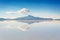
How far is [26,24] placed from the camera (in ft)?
4.98

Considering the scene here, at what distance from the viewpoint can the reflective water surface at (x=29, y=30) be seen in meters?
1.36

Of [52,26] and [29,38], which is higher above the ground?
[52,26]

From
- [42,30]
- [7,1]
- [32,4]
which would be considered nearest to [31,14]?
[32,4]

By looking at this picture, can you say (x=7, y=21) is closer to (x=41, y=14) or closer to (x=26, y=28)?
(x=26, y=28)

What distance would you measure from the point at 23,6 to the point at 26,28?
28 cm

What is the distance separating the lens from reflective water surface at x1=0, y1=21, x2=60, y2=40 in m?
1.36

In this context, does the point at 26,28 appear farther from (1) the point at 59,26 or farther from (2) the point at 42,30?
(1) the point at 59,26

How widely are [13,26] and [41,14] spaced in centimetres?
39

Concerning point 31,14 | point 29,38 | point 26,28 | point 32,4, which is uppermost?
point 32,4

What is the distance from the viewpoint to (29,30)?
1.42 meters

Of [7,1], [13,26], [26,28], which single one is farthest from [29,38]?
[7,1]

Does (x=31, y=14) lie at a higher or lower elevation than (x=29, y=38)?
higher

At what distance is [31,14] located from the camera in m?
1.46

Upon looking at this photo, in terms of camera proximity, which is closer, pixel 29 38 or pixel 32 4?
pixel 29 38
